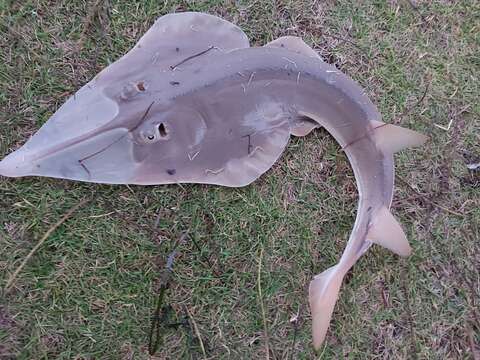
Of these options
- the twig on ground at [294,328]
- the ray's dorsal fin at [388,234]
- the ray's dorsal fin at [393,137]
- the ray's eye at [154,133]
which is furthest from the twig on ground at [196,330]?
the ray's dorsal fin at [393,137]

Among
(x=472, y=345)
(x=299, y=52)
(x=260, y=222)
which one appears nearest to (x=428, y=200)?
(x=472, y=345)

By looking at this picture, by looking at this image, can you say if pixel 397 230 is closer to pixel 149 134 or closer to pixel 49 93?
pixel 149 134

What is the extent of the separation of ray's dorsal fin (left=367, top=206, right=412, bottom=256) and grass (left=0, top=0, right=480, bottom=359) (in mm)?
281

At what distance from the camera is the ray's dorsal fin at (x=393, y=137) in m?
2.70

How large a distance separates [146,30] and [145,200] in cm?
100

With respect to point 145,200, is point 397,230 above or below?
below

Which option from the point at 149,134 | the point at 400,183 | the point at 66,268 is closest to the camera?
the point at 149,134

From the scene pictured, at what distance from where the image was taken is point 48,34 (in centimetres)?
280

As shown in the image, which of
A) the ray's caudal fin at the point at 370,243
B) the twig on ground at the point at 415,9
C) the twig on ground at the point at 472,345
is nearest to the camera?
the ray's caudal fin at the point at 370,243

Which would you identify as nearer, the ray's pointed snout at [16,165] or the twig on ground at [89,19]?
the ray's pointed snout at [16,165]

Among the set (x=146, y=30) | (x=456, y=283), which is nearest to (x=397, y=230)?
(x=456, y=283)

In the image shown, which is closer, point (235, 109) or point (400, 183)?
point (235, 109)

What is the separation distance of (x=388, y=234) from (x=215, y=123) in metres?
1.13

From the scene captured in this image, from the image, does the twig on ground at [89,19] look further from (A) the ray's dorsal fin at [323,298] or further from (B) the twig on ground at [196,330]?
(A) the ray's dorsal fin at [323,298]
